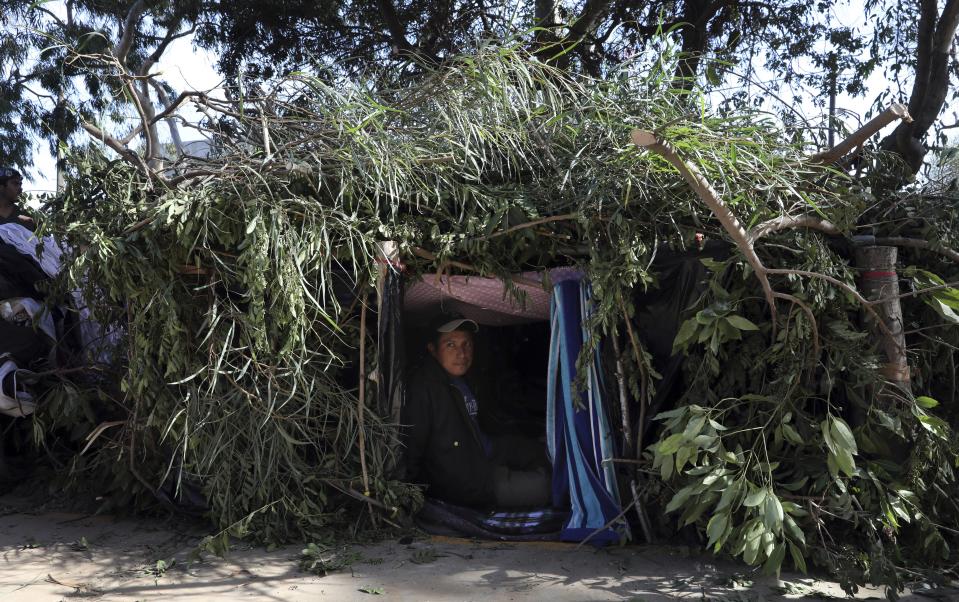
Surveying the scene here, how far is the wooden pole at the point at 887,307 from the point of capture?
3602 mm

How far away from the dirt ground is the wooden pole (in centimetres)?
98

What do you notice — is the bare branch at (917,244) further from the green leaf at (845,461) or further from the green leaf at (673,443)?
the green leaf at (673,443)

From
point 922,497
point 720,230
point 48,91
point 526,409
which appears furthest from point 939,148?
point 48,91

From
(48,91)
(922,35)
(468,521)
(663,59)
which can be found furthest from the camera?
(48,91)

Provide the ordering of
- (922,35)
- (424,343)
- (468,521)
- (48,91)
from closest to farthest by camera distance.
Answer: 1. (468,521)
2. (424,343)
3. (922,35)
4. (48,91)

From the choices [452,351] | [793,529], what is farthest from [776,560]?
[452,351]

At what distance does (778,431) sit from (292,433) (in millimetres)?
2422

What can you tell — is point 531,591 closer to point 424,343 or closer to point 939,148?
point 424,343

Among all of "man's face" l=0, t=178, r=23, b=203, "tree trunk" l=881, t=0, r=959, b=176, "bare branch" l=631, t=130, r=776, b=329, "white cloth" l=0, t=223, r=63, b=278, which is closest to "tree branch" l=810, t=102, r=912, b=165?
"bare branch" l=631, t=130, r=776, b=329

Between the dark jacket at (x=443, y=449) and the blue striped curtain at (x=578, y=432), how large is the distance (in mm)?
533

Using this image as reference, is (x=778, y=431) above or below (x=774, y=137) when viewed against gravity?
below

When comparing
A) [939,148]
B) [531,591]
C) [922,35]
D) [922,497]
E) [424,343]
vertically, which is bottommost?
[531,591]

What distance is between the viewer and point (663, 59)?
3.86m

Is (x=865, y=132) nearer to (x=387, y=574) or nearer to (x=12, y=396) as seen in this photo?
(x=387, y=574)
